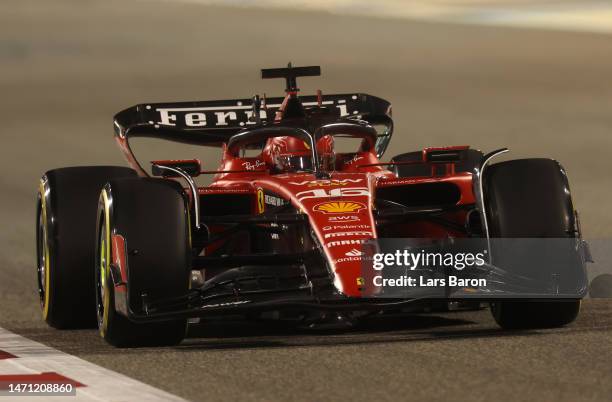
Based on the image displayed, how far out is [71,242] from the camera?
880 cm

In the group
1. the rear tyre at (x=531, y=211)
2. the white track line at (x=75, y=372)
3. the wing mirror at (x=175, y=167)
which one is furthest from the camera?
the wing mirror at (x=175, y=167)

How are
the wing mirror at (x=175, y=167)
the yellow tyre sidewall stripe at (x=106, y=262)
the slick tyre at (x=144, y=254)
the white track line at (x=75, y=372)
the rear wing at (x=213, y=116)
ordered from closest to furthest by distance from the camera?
the white track line at (x=75, y=372)
the slick tyre at (x=144, y=254)
the yellow tyre sidewall stripe at (x=106, y=262)
the wing mirror at (x=175, y=167)
the rear wing at (x=213, y=116)

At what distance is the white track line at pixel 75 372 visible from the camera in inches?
221

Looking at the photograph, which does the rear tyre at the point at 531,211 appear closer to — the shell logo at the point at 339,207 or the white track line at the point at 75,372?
the shell logo at the point at 339,207

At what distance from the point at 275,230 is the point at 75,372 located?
7.01 feet

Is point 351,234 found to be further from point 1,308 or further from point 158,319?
point 1,308

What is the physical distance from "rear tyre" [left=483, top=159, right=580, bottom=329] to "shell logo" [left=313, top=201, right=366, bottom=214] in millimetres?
755

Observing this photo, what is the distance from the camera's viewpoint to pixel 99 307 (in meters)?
8.12

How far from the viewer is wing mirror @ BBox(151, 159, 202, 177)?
8.30 meters

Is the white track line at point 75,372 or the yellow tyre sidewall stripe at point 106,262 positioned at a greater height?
the yellow tyre sidewall stripe at point 106,262

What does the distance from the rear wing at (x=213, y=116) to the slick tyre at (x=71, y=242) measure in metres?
1.65

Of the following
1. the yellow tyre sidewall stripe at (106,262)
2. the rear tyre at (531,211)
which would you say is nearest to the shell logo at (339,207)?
the rear tyre at (531,211)

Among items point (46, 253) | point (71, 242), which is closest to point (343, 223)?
point (71, 242)

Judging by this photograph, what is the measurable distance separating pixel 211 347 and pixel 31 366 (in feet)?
3.36
